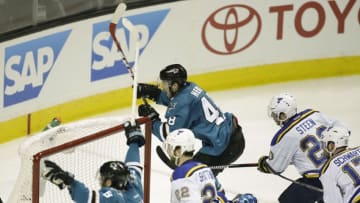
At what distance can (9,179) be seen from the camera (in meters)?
7.12

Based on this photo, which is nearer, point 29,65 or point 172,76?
point 172,76

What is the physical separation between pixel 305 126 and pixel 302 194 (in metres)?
0.38

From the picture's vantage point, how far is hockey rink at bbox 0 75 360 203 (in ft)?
23.2

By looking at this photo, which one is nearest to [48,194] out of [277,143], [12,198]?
[12,198]

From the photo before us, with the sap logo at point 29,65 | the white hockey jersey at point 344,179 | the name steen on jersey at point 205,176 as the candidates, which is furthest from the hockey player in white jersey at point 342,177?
the sap logo at point 29,65

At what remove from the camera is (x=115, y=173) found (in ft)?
16.0

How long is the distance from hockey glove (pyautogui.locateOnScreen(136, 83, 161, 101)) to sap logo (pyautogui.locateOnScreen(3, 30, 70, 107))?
124 centimetres

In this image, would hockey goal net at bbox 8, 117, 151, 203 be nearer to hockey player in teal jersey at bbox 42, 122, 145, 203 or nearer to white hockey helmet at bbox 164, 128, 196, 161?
hockey player in teal jersey at bbox 42, 122, 145, 203

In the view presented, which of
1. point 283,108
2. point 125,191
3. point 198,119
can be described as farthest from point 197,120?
point 125,191

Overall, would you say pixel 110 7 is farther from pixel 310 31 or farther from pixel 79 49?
pixel 310 31

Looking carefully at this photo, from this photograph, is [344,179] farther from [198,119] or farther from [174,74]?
[174,74]

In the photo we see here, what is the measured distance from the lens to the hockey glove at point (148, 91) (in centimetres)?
657

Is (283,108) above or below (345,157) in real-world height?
above

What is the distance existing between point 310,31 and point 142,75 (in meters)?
1.39
